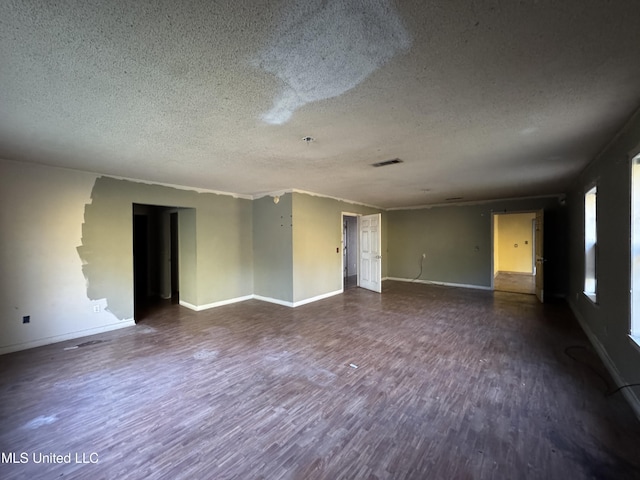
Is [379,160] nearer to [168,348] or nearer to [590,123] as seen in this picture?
[590,123]

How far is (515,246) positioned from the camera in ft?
33.4

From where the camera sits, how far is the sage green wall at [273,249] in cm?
563

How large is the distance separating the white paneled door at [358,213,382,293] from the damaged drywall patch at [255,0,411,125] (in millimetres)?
5316

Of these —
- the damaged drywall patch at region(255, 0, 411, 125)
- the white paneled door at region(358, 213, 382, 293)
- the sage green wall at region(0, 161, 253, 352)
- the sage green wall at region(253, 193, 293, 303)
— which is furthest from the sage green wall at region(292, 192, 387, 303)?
the damaged drywall patch at region(255, 0, 411, 125)

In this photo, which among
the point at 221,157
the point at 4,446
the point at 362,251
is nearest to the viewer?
the point at 4,446

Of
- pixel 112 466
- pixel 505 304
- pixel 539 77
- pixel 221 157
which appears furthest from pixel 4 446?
pixel 505 304

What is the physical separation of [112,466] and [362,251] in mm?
6372

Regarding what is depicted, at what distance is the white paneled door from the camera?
271 inches

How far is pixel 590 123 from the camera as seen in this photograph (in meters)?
2.33

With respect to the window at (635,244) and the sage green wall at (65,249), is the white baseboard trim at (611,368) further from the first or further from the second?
the sage green wall at (65,249)

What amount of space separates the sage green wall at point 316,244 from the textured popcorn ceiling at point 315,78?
2.62m

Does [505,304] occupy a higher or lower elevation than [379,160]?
lower

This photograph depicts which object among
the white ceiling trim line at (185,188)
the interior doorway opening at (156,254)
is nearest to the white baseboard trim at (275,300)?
the interior doorway opening at (156,254)

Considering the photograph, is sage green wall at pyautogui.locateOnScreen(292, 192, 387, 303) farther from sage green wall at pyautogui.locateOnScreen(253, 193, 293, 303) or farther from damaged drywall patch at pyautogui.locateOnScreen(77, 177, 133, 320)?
damaged drywall patch at pyautogui.locateOnScreen(77, 177, 133, 320)
